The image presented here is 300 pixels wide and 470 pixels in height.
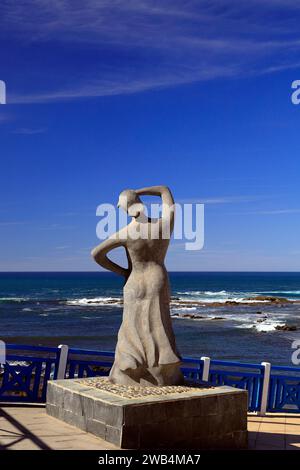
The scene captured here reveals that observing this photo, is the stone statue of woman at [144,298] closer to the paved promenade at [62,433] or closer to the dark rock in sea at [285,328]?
the paved promenade at [62,433]

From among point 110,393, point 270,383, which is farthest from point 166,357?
point 270,383

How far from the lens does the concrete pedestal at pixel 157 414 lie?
6.78m

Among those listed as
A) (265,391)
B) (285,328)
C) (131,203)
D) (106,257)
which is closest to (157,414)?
(106,257)

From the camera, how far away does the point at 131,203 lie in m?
8.21

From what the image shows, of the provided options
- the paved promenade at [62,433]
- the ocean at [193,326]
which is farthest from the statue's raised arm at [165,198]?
the ocean at [193,326]

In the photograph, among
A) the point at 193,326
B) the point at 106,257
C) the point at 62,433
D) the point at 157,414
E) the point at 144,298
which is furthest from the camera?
the point at 193,326

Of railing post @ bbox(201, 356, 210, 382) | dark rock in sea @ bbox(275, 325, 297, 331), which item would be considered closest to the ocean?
dark rock in sea @ bbox(275, 325, 297, 331)

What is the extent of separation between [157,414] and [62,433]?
1.25 metres

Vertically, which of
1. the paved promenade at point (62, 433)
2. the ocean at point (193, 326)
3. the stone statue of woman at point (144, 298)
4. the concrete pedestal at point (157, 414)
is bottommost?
the ocean at point (193, 326)

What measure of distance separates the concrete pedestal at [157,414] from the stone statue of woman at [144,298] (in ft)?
0.84

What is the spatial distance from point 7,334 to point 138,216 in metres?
32.6

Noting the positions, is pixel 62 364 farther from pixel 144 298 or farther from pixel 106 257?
pixel 144 298

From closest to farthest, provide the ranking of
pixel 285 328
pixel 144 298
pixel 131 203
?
pixel 144 298 < pixel 131 203 < pixel 285 328

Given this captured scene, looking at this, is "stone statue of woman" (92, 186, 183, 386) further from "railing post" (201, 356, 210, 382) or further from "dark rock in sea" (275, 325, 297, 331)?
"dark rock in sea" (275, 325, 297, 331)
